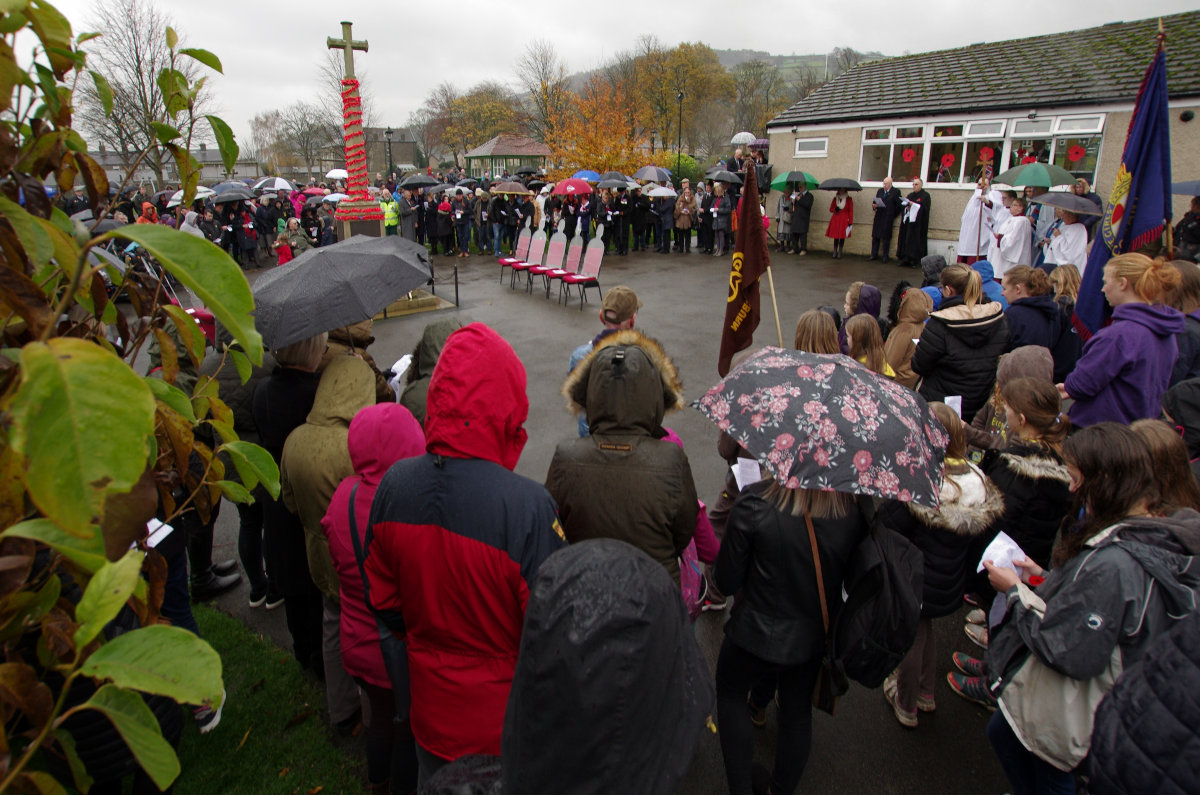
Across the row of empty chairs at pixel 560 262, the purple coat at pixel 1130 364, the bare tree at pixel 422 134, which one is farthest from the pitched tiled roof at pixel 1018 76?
the bare tree at pixel 422 134

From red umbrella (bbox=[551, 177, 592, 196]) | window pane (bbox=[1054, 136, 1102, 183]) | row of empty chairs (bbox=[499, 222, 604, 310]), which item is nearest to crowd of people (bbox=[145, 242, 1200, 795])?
row of empty chairs (bbox=[499, 222, 604, 310])

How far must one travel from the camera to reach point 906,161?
1706cm

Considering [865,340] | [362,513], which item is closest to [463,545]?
[362,513]

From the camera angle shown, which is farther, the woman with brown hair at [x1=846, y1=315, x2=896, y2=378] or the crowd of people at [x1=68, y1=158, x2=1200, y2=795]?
the woman with brown hair at [x1=846, y1=315, x2=896, y2=378]

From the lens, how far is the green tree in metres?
0.57

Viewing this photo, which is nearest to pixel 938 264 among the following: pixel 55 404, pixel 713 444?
pixel 713 444

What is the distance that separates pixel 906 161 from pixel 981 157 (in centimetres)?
221

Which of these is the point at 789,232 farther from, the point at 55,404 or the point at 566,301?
the point at 55,404

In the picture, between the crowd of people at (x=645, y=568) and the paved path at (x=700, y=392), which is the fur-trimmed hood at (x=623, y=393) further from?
the paved path at (x=700, y=392)

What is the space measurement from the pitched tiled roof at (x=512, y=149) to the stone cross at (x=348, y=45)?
37195mm

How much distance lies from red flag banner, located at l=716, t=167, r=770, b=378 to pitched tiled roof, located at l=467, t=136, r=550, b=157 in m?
44.8

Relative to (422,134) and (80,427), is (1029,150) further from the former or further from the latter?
(422,134)

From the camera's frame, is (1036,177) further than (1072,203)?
Yes

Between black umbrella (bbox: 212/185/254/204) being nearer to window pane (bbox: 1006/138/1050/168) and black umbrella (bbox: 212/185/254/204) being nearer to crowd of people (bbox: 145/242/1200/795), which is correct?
crowd of people (bbox: 145/242/1200/795)
